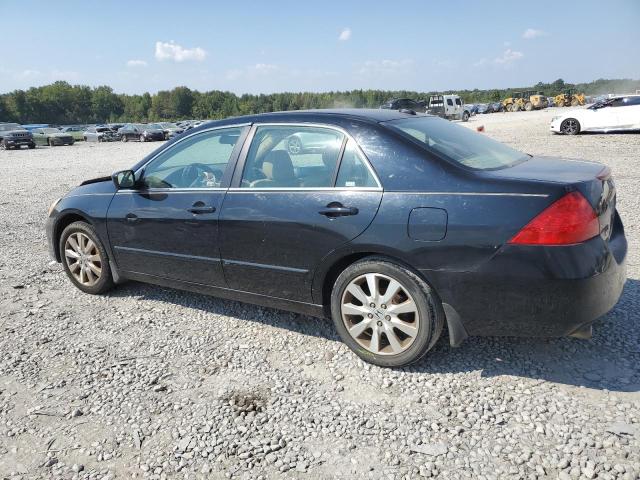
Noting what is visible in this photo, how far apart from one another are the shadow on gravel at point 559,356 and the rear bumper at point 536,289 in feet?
1.30

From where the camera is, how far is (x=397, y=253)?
9.96ft

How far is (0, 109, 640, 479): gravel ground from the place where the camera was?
2.47 metres

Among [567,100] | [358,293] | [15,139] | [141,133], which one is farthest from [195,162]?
[567,100]

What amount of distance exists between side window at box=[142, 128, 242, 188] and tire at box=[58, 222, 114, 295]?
889 mm

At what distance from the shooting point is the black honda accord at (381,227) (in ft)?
9.07

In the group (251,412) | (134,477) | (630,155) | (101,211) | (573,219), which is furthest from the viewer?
(630,155)

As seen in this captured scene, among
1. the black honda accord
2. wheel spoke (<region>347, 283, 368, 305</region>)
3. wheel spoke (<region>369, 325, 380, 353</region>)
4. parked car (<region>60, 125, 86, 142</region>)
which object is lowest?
wheel spoke (<region>369, 325, 380, 353</region>)

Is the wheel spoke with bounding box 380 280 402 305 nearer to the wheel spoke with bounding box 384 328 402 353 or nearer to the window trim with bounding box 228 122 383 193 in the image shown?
the wheel spoke with bounding box 384 328 402 353

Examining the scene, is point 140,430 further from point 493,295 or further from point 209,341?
point 493,295

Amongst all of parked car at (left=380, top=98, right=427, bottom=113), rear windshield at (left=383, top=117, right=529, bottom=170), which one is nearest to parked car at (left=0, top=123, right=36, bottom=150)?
parked car at (left=380, top=98, right=427, bottom=113)

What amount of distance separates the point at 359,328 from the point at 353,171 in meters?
1.02

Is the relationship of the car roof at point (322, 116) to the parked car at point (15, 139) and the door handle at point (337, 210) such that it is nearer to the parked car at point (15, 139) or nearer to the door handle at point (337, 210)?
the door handle at point (337, 210)

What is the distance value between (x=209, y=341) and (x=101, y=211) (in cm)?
167

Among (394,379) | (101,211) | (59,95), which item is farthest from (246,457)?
(59,95)
